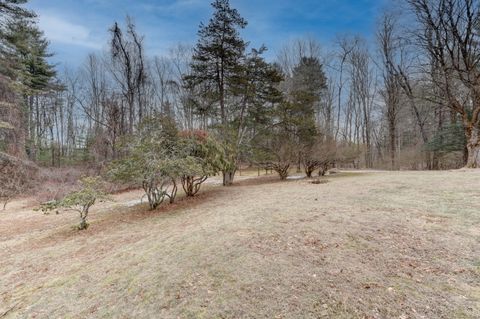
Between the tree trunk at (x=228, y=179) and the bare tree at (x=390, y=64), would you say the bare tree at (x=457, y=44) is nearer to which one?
the bare tree at (x=390, y=64)

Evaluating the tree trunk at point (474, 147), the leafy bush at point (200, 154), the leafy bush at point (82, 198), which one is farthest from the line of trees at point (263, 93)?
the leafy bush at point (82, 198)

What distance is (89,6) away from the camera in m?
11.1

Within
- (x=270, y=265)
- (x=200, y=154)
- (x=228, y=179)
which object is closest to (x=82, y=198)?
(x=200, y=154)

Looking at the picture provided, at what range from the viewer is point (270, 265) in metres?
2.99

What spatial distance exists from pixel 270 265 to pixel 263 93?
37.5 ft

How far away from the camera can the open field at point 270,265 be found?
2.34m

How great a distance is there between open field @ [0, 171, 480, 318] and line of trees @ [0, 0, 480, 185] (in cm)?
403

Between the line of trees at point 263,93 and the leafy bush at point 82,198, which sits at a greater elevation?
the line of trees at point 263,93

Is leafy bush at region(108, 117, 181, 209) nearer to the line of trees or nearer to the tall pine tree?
the line of trees

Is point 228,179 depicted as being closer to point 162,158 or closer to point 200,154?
point 200,154

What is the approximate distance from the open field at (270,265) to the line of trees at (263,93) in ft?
13.2

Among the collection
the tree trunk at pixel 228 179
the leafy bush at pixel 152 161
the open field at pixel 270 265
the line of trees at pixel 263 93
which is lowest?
the open field at pixel 270 265

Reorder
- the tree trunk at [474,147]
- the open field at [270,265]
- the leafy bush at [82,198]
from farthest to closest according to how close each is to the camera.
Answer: the tree trunk at [474,147] < the leafy bush at [82,198] < the open field at [270,265]

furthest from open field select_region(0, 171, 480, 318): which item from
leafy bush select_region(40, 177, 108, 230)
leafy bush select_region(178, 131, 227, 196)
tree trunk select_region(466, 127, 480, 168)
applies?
tree trunk select_region(466, 127, 480, 168)
